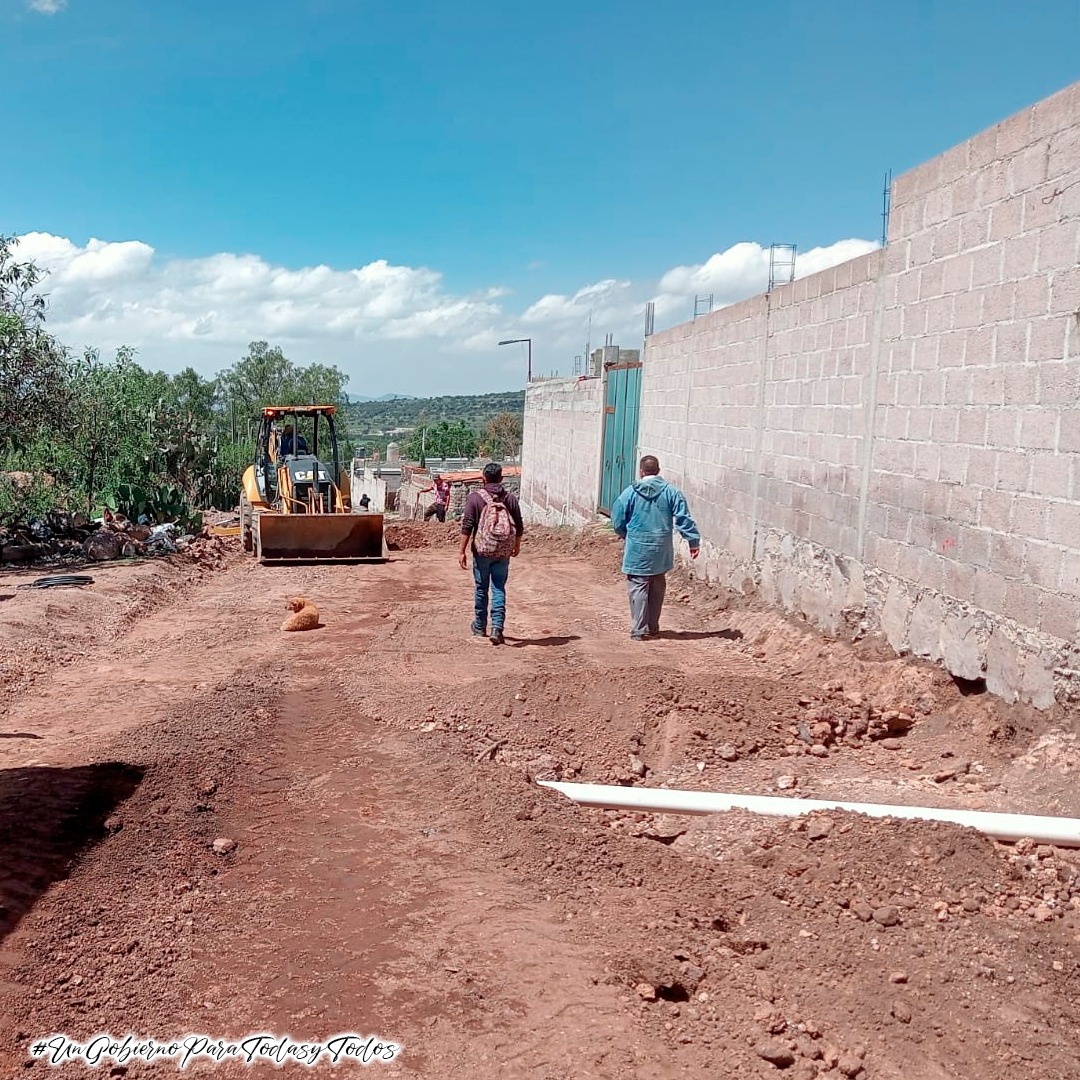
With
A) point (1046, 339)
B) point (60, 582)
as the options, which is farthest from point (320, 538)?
point (1046, 339)

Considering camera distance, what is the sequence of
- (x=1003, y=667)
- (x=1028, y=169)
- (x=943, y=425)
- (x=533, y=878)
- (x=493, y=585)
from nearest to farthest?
(x=533, y=878)
(x=1028, y=169)
(x=1003, y=667)
(x=943, y=425)
(x=493, y=585)

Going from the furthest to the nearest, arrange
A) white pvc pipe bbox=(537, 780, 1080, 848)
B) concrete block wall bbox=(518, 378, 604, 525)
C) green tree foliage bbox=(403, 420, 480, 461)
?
green tree foliage bbox=(403, 420, 480, 461), concrete block wall bbox=(518, 378, 604, 525), white pvc pipe bbox=(537, 780, 1080, 848)

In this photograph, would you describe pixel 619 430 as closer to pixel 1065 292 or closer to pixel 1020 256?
pixel 1020 256

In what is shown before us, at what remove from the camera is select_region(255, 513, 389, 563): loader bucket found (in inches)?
570

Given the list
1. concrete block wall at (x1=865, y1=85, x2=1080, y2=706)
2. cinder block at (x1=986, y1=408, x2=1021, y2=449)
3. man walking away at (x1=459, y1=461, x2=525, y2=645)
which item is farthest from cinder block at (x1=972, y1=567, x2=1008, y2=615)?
man walking away at (x1=459, y1=461, x2=525, y2=645)

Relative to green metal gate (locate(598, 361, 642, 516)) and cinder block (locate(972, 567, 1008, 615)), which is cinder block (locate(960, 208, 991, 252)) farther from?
green metal gate (locate(598, 361, 642, 516))

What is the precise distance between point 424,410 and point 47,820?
15744 centimetres

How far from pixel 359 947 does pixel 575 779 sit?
2.33 meters

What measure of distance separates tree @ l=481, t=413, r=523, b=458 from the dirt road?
59229 millimetres

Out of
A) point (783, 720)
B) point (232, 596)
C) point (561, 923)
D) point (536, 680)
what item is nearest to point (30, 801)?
point (561, 923)

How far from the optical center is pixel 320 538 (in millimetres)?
14758

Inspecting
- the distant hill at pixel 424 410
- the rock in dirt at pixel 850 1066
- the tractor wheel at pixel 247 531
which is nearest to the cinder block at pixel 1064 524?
the rock in dirt at pixel 850 1066

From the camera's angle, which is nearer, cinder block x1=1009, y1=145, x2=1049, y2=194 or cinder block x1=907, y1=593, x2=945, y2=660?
cinder block x1=1009, y1=145, x2=1049, y2=194

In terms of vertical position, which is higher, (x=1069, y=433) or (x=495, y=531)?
(x=1069, y=433)
